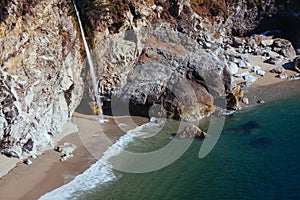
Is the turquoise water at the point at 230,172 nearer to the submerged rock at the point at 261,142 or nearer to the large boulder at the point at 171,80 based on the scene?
the submerged rock at the point at 261,142

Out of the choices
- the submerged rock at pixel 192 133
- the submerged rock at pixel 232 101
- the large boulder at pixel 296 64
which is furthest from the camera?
the large boulder at pixel 296 64

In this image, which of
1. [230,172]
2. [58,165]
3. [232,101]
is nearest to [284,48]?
[232,101]

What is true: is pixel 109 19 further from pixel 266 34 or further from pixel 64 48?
pixel 266 34

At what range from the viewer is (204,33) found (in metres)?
49.2

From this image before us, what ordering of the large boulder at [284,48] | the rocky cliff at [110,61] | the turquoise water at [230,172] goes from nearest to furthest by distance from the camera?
the turquoise water at [230,172]
the rocky cliff at [110,61]
the large boulder at [284,48]

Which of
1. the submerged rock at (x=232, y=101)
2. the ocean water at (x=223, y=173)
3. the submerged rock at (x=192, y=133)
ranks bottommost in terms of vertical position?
the ocean water at (x=223, y=173)

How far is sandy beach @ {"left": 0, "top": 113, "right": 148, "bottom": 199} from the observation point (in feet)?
82.4

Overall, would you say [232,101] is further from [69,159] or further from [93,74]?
[69,159]

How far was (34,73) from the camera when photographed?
1176 inches

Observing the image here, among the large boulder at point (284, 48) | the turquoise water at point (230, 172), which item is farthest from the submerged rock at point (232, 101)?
the large boulder at point (284, 48)

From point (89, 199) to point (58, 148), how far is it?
7823 millimetres

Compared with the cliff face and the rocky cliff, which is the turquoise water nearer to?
the rocky cliff

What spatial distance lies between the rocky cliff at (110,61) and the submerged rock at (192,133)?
4.30 metres

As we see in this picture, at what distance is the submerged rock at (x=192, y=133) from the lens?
33.0 m
